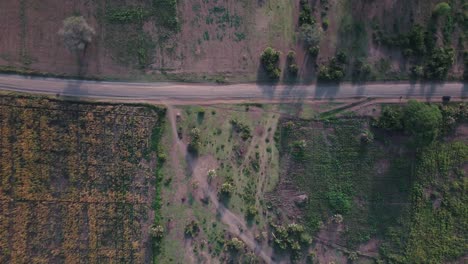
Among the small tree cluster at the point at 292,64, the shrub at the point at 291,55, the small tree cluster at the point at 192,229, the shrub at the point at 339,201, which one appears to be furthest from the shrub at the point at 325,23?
the small tree cluster at the point at 192,229

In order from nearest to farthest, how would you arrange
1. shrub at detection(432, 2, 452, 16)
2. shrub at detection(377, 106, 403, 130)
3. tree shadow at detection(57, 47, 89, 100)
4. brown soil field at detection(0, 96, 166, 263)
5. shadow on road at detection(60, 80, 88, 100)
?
brown soil field at detection(0, 96, 166, 263), shadow on road at detection(60, 80, 88, 100), tree shadow at detection(57, 47, 89, 100), shrub at detection(432, 2, 452, 16), shrub at detection(377, 106, 403, 130)

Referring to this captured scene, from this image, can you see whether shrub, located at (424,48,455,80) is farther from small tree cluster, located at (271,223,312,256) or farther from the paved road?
small tree cluster, located at (271,223,312,256)

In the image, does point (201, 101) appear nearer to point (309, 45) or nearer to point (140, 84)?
point (140, 84)

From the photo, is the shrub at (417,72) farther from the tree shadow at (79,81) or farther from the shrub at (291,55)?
the tree shadow at (79,81)

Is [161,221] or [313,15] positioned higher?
[313,15]

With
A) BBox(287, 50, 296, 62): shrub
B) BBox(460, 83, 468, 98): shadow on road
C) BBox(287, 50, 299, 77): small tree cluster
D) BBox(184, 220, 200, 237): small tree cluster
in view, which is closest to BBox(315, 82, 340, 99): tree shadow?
BBox(287, 50, 299, 77): small tree cluster

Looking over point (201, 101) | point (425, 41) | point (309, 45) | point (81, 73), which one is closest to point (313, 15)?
point (309, 45)

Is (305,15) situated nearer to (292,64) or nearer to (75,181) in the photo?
(292,64)
